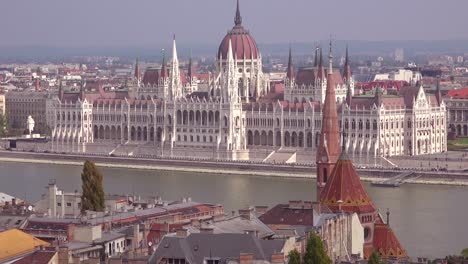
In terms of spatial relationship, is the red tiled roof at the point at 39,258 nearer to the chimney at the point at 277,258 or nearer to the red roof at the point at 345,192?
the chimney at the point at 277,258

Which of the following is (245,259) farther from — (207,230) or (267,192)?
(267,192)

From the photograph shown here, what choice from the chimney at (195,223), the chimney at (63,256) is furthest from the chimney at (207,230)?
the chimney at (63,256)

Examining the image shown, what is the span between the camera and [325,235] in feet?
82.7

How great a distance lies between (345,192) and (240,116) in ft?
127

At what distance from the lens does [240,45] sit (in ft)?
231

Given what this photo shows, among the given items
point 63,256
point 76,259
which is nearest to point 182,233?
point 76,259

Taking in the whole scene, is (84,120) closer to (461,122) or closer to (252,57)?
(252,57)

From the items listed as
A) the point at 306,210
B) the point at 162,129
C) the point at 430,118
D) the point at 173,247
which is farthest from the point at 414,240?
the point at 162,129

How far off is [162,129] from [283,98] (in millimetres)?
5586

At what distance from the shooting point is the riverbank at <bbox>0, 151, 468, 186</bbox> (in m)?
55.4

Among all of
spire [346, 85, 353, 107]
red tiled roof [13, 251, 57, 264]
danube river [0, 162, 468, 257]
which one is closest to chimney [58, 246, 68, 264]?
red tiled roof [13, 251, 57, 264]

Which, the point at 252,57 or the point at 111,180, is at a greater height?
the point at 252,57

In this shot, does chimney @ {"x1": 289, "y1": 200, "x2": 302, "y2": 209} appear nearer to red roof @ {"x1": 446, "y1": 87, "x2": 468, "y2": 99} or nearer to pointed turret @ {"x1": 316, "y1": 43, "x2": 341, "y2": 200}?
pointed turret @ {"x1": 316, "y1": 43, "x2": 341, "y2": 200}

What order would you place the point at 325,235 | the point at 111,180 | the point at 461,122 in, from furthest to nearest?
the point at 461,122 < the point at 111,180 < the point at 325,235
